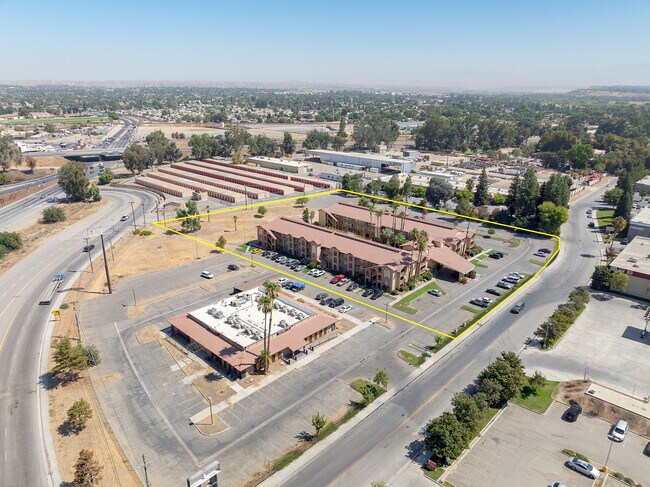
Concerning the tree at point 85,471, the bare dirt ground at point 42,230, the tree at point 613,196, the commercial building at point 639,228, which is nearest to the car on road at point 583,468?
the tree at point 85,471

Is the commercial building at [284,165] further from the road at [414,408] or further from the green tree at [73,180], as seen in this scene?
the road at [414,408]

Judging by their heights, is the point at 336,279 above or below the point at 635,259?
below

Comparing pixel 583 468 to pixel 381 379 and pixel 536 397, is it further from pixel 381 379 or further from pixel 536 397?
pixel 381 379

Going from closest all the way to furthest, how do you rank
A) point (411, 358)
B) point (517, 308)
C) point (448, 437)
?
point (448, 437)
point (411, 358)
point (517, 308)

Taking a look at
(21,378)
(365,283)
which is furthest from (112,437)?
(365,283)

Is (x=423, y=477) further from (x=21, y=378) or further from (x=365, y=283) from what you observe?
(x=21, y=378)

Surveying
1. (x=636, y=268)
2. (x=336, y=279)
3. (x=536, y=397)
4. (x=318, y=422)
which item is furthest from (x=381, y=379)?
(x=636, y=268)

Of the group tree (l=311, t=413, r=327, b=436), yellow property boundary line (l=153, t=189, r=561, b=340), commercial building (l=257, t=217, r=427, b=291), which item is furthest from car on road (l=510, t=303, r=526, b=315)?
tree (l=311, t=413, r=327, b=436)
